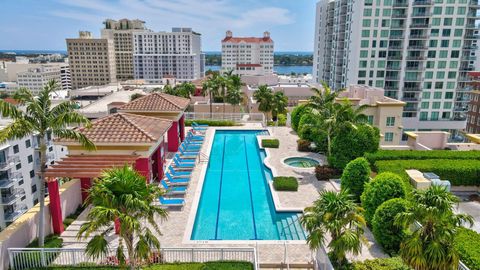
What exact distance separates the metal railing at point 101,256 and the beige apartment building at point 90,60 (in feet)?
524

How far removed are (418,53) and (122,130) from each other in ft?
192

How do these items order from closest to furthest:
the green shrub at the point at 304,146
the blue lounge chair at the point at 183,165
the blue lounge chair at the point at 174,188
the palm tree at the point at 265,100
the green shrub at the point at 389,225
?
the green shrub at the point at 389,225 → the blue lounge chair at the point at 174,188 → the blue lounge chair at the point at 183,165 → the green shrub at the point at 304,146 → the palm tree at the point at 265,100

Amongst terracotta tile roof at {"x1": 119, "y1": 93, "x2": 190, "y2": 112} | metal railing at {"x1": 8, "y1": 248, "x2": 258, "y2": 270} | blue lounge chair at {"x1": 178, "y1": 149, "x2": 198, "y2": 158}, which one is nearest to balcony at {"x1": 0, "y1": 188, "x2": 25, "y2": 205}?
terracotta tile roof at {"x1": 119, "y1": 93, "x2": 190, "y2": 112}

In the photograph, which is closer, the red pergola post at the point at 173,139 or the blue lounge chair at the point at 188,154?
the blue lounge chair at the point at 188,154

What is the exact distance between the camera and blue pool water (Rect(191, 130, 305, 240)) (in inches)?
642

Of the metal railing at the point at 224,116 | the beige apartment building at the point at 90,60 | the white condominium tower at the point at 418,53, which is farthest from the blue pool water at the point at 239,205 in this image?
the beige apartment building at the point at 90,60

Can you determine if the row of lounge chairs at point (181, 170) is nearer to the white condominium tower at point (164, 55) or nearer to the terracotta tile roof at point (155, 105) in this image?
the terracotta tile roof at point (155, 105)

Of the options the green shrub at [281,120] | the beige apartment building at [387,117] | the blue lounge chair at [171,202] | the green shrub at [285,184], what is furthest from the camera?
the green shrub at [281,120]

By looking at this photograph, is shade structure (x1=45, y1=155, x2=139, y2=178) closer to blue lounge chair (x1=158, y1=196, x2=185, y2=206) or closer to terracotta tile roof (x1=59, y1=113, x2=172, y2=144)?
terracotta tile roof (x1=59, y1=113, x2=172, y2=144)

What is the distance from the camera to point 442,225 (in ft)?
33.3

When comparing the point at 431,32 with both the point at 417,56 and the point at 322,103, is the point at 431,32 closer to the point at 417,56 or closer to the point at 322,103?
the point at 417,56

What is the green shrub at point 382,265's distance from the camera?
11.8 m

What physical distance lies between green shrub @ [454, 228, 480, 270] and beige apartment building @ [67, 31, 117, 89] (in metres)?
165

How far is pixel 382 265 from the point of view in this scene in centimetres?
1205
